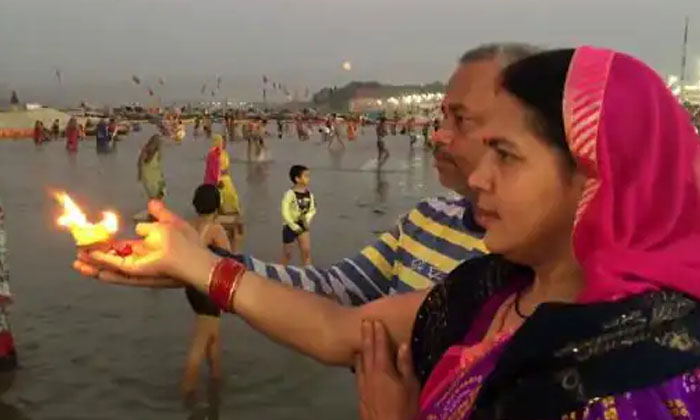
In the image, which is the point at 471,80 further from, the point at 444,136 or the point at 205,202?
the point at 205,202

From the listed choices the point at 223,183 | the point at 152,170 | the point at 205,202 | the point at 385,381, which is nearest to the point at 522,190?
the point at 385,381

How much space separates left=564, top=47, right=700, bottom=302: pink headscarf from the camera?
5.13ft

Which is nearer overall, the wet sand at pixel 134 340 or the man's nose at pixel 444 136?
the man's nose at pixel 444 136

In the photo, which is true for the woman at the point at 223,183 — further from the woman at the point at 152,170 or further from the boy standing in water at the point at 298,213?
the woman at the point at 152,170

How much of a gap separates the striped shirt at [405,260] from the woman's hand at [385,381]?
0.93 meters

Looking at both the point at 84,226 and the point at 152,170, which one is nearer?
the point at 84,226

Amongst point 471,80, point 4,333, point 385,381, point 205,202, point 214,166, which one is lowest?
point 4,333

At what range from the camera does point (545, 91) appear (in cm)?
179

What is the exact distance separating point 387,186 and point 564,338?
76.9 feet

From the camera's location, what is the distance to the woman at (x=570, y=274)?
1.54m

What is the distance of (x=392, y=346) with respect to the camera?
6.84 ft

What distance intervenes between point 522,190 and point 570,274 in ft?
0.74

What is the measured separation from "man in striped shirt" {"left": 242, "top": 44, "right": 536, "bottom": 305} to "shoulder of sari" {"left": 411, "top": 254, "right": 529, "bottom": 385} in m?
0.80

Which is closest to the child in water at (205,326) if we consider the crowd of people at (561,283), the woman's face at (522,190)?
the crowd of people at (561,283)
